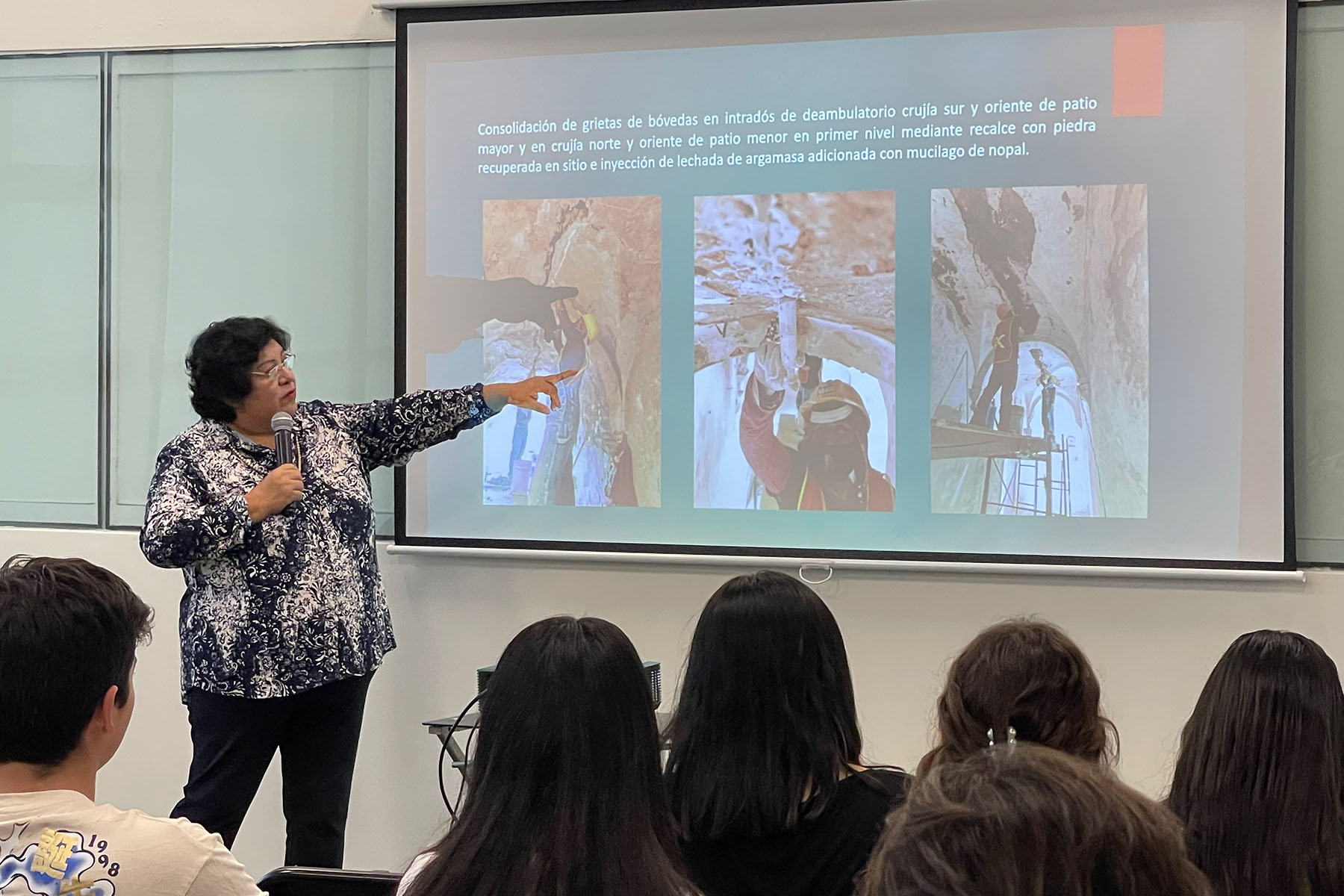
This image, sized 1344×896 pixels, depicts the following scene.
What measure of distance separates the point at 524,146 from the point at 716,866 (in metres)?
2.27

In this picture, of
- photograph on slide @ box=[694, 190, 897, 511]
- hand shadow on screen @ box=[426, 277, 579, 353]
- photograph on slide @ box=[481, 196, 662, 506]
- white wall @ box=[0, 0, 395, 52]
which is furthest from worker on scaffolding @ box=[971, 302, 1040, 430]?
white wall @ box=[0, 0, 395, 52]

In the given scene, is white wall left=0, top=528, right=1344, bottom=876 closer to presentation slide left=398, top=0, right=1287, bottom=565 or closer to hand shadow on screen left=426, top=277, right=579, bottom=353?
presentation slide left=398, top=0, right=1287, bottom=565

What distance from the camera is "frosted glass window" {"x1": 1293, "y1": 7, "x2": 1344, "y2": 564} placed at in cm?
287

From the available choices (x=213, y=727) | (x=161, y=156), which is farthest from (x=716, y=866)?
(x=161, y=156)

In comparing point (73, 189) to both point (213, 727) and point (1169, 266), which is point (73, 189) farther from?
→ point (1169, 266)

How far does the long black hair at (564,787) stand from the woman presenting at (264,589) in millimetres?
1462

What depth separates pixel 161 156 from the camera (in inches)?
139

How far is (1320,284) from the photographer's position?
9.46 feet

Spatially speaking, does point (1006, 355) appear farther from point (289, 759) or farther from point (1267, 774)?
point (289, 759)

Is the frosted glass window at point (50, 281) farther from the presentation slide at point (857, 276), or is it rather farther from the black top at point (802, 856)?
the black top at point (802, 856)

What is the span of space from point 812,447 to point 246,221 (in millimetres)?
1755

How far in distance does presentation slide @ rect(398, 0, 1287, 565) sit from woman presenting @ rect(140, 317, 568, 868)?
25.9 inches

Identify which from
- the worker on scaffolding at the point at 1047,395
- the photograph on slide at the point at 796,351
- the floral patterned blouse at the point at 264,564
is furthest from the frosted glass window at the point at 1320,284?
the floral patterned blouse at the point at 264,564

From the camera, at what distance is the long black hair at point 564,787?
1.18 meters
